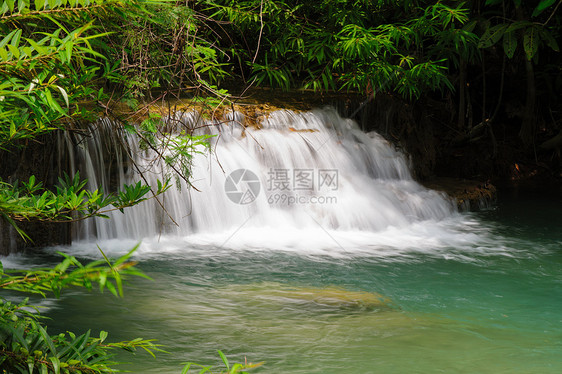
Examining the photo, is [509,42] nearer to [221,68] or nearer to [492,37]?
[492,37]

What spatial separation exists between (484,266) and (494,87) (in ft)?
18.2

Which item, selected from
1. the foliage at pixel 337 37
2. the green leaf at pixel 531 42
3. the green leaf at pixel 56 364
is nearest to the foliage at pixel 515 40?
the green leaf at pixel 531 42

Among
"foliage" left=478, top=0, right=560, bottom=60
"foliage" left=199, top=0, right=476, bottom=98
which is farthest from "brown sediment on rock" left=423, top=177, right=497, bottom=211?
"foliage" left=478, top=0, right=560, bottom=60

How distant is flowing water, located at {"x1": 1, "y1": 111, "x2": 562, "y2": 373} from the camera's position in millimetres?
3090

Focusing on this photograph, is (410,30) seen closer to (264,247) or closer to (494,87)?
(264,247)

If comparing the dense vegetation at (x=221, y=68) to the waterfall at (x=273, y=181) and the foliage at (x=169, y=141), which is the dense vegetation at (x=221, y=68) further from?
the waterfall at (x=273, y=181)

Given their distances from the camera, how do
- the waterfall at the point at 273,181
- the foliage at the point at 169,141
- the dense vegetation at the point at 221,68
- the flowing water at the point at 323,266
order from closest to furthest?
1. the dense vegetation at the point at 221,68
2. the foliage at the point at 169,141
3. the flowing water at the point at 323,266
4. the waterfall at the point at 273,181

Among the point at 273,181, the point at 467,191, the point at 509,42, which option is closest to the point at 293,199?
the point at 273,181

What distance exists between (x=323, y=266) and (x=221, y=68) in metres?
3.42

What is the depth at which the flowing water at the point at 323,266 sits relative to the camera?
10.1ft

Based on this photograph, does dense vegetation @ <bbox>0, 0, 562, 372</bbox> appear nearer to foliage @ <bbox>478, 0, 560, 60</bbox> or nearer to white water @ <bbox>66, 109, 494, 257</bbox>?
foliage @ <bbox>478, 0, 560, 60</bbox>

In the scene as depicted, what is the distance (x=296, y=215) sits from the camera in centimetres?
600

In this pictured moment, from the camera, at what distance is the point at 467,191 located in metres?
7.32

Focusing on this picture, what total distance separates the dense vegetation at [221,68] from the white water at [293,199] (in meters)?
0.32
